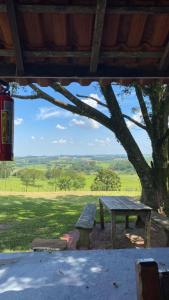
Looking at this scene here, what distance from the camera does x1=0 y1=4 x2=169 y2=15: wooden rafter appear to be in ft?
9.49

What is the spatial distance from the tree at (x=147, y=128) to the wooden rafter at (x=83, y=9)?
729 centimetres

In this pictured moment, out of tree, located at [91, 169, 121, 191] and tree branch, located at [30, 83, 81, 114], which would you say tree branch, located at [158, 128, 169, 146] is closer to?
→ tree branch, located at [30, 83, 81, 114]

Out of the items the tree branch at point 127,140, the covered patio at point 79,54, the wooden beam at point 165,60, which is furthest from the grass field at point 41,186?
the wooden beam at point 165,60

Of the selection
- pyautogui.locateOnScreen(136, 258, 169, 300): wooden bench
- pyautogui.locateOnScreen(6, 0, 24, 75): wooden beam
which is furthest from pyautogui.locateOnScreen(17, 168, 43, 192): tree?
pyautogui.locateOnScreen(136, 258, 169, 300): wooden bench

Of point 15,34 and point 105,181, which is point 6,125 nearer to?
point 15,34

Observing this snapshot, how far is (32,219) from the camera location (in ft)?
40.2

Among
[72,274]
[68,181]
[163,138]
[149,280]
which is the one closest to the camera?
[149,280]

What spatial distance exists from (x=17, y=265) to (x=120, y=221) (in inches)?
249

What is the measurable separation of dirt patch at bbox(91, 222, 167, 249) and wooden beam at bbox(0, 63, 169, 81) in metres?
4.21

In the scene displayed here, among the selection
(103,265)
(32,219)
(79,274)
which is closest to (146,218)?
(103,265)

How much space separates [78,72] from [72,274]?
2.41 m

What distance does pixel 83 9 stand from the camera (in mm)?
2926

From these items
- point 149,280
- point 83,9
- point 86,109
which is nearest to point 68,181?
point 86,109

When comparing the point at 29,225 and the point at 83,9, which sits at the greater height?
the point at 83,9
